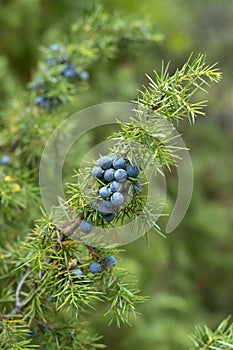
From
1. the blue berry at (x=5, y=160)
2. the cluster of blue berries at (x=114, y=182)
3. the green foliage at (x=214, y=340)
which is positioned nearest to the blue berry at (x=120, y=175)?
the cluster of blue berries at (x=114, y=182)

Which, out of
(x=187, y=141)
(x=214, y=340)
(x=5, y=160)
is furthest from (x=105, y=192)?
(x=187, y=141)

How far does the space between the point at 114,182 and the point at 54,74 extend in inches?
17.8

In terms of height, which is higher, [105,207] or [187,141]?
[187,141]

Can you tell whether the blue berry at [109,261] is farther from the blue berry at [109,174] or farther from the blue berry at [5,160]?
the blue berry at [5,160]

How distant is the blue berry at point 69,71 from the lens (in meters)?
0.91

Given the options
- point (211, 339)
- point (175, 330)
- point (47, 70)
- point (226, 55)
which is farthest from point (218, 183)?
point (211, 339)

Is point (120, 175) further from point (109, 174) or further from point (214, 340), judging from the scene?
point (214, 340)

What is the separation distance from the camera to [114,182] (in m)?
0.49

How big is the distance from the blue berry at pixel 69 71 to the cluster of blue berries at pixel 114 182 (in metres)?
0.43

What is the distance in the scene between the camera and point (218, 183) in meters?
A: 2.14

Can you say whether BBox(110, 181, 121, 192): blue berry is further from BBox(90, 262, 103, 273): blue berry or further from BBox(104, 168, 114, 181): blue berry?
BBox(90, 262, 103, 273): blue berry

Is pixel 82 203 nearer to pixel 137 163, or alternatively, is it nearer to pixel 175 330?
pixel 137 163

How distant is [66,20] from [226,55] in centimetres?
93

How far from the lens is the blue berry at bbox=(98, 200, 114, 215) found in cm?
50
